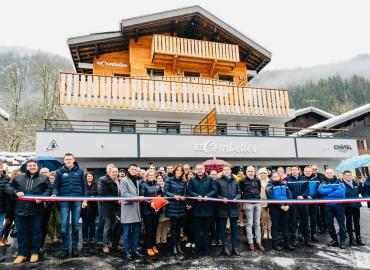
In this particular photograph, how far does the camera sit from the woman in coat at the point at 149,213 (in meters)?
6.41

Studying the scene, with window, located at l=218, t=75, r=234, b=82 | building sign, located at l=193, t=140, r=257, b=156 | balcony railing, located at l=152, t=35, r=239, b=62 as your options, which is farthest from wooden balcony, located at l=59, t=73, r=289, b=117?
window, located at l=218, t=75, r=234, b=82

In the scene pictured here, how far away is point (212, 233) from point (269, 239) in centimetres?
156

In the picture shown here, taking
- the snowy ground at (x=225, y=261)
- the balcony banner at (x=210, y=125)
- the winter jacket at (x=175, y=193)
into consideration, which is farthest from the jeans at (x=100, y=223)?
the balcony banner at (x=210, y=125)

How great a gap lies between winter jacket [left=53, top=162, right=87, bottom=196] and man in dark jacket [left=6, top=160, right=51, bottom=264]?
7.5 inches

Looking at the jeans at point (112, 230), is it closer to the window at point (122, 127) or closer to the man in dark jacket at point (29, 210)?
the man in dark jacket at point (29, 210)

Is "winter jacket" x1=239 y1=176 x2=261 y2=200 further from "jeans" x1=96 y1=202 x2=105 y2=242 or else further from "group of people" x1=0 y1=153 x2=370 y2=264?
"jeans" x1=96 y1=202 x2=105 y2=242

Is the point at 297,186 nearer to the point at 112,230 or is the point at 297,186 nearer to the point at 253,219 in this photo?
the point at 253,219

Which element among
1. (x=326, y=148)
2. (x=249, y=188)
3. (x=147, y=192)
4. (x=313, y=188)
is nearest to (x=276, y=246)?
(x=249, y=188)

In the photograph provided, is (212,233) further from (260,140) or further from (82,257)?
(260,140)

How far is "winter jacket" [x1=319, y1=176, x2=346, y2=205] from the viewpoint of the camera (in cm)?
709

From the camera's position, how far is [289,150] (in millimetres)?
14672

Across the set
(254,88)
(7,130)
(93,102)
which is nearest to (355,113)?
(254,88)

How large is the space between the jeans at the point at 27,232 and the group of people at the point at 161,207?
0.02 metres

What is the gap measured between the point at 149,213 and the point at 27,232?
2349 millimetres
